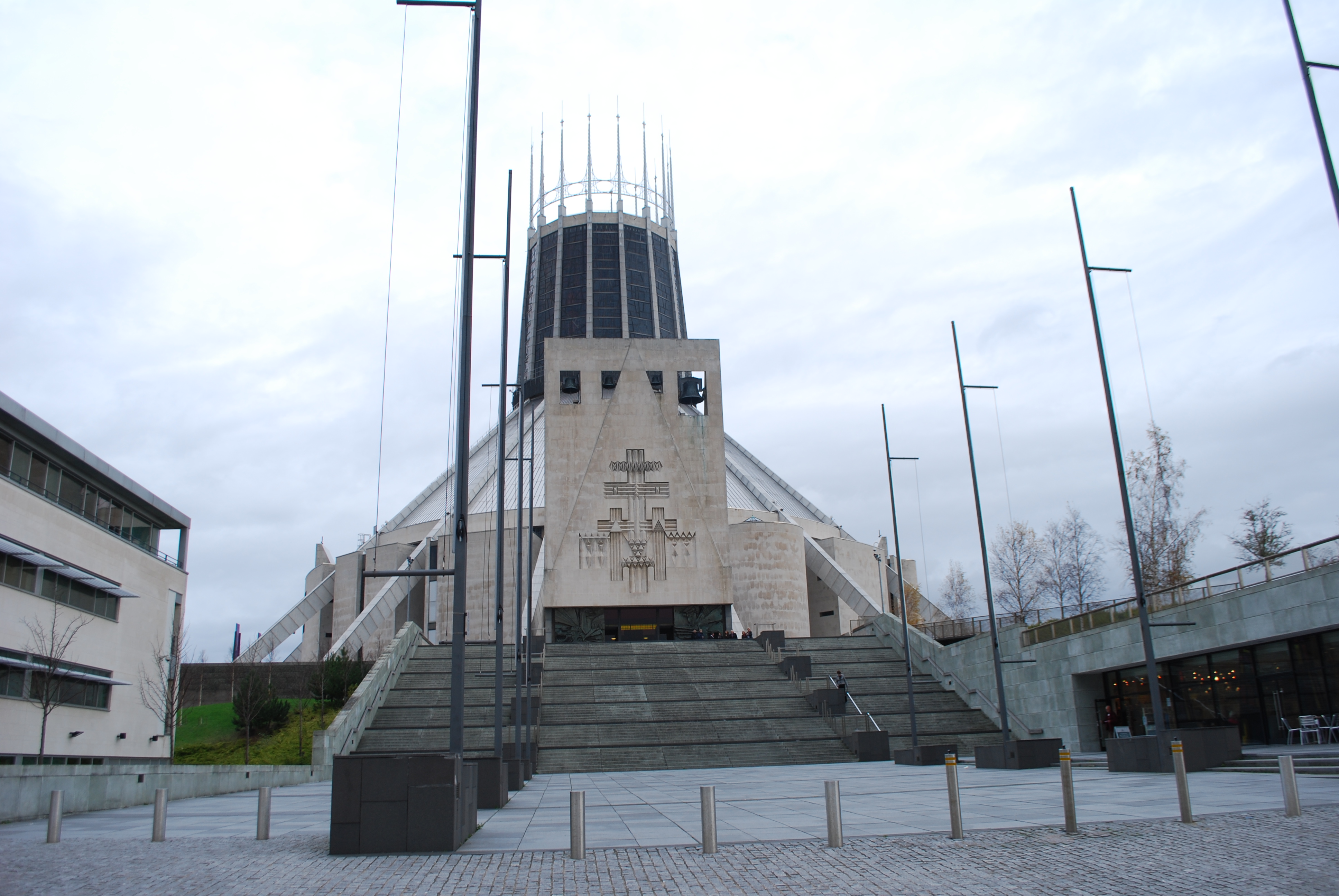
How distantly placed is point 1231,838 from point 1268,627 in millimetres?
12170

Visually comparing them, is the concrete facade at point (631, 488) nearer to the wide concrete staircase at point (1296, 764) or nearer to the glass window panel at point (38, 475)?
the glass window panel at point (38, 475)

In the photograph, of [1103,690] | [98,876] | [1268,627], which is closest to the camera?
[98,876]

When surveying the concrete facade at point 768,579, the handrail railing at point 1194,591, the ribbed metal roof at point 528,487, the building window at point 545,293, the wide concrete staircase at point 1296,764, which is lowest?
the wide concrete staircase at point 1296,764

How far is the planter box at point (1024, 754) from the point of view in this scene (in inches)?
744

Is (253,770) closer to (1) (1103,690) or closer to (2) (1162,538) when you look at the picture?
(1) (1103,690)

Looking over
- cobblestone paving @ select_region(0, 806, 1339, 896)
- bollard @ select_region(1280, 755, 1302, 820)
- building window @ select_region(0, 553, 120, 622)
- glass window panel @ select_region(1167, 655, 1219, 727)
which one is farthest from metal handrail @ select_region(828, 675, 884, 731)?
building window @ select_region(0, 553, 120, 622)

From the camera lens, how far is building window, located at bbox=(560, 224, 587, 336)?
82.9 meters

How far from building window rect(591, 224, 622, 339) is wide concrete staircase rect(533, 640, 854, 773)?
48.3 metres

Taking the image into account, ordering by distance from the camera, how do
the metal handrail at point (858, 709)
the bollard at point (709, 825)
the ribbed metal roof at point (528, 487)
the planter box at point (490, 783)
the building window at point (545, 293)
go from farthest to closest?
the building window at point (545, 293)
the ribbed metal roof at point (528, 487)
the metal handrail at point (858, 709)
the planter box at point (490, 783)
the bollard at point (709, 825)

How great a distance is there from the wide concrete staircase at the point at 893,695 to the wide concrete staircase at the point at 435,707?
1046 centimetres

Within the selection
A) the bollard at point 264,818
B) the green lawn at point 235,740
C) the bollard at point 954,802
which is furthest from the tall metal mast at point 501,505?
the green lawn at point 235,740

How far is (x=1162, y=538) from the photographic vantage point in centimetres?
4019

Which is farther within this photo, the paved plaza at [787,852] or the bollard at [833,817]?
the bollard at [833,817]

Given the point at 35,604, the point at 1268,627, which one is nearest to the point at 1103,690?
the point at 1268,627
